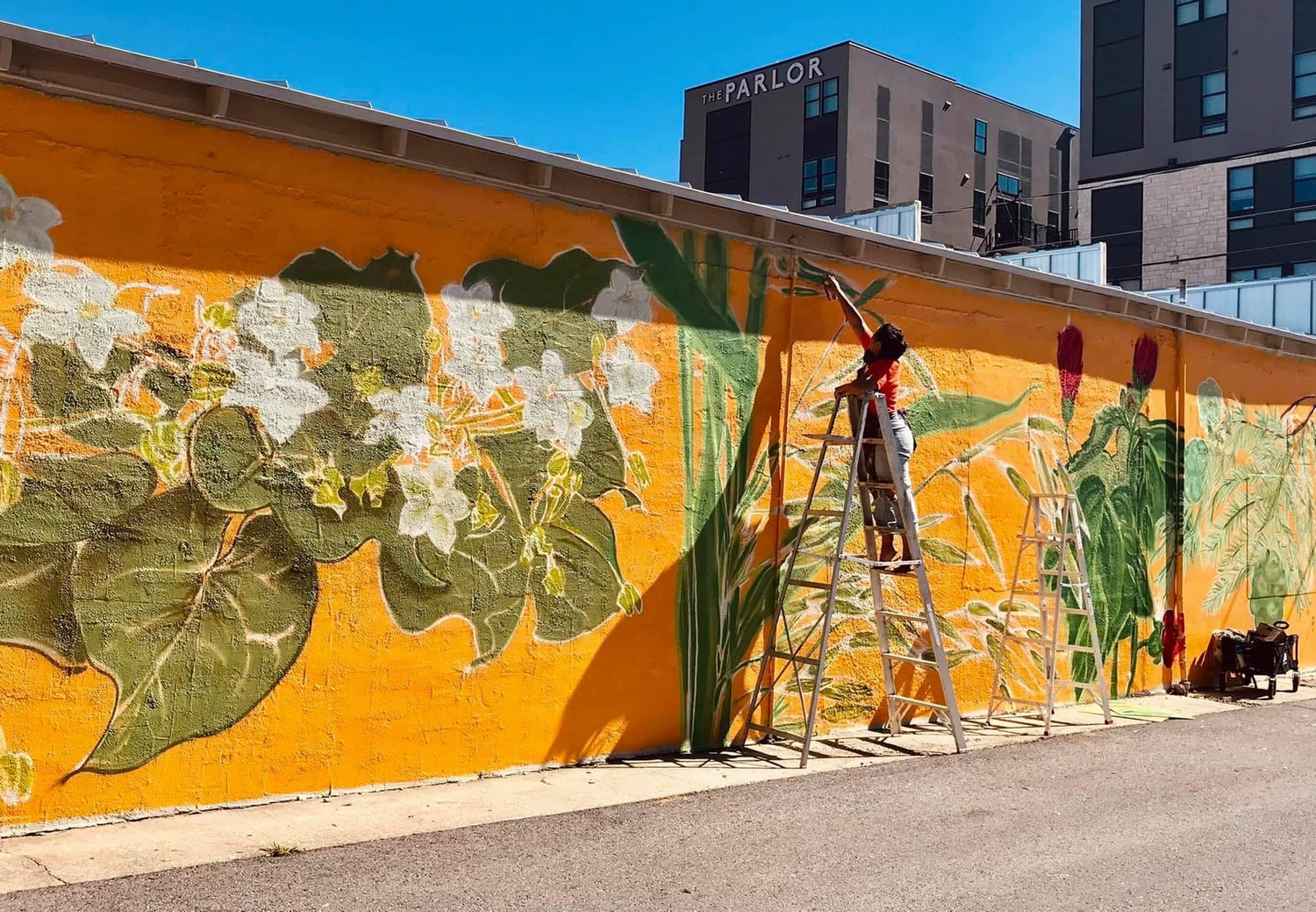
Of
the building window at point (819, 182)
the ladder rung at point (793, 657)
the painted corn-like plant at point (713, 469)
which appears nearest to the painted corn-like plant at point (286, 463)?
the painted corn-like plant at point (713, 469)

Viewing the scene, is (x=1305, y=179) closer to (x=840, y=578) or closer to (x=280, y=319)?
(x=840, y=578)

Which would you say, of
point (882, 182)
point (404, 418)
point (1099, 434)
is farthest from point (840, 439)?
point (882, 182)

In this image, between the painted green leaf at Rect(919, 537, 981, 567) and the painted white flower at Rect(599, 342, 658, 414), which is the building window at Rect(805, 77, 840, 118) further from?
the painted white flower at Rect(599, 342, 658, 414)

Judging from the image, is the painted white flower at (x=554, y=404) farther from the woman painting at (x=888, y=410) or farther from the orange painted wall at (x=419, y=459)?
the woman painting at (x=888, y=410)

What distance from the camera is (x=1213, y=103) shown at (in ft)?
132

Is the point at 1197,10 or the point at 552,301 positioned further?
the point at 1197,10

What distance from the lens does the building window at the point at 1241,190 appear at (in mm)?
38219

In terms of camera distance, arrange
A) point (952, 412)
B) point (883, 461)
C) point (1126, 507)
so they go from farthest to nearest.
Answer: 1. point (1126, 507)
2. point (952, 412)
3. point (883, 461)

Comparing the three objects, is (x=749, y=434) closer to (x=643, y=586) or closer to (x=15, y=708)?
(x=643, y=586)

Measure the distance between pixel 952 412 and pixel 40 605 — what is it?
6.80 metres

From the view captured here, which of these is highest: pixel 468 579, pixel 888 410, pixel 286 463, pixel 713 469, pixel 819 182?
pixel 819 182

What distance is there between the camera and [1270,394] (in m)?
13.3

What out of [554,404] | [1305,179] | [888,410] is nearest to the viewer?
[554,404]

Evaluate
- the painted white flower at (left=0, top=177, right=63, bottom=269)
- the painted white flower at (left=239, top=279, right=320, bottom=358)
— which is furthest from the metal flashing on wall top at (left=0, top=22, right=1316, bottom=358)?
the painted white flower at (left=239, top=279, right=320, bottom=358)
